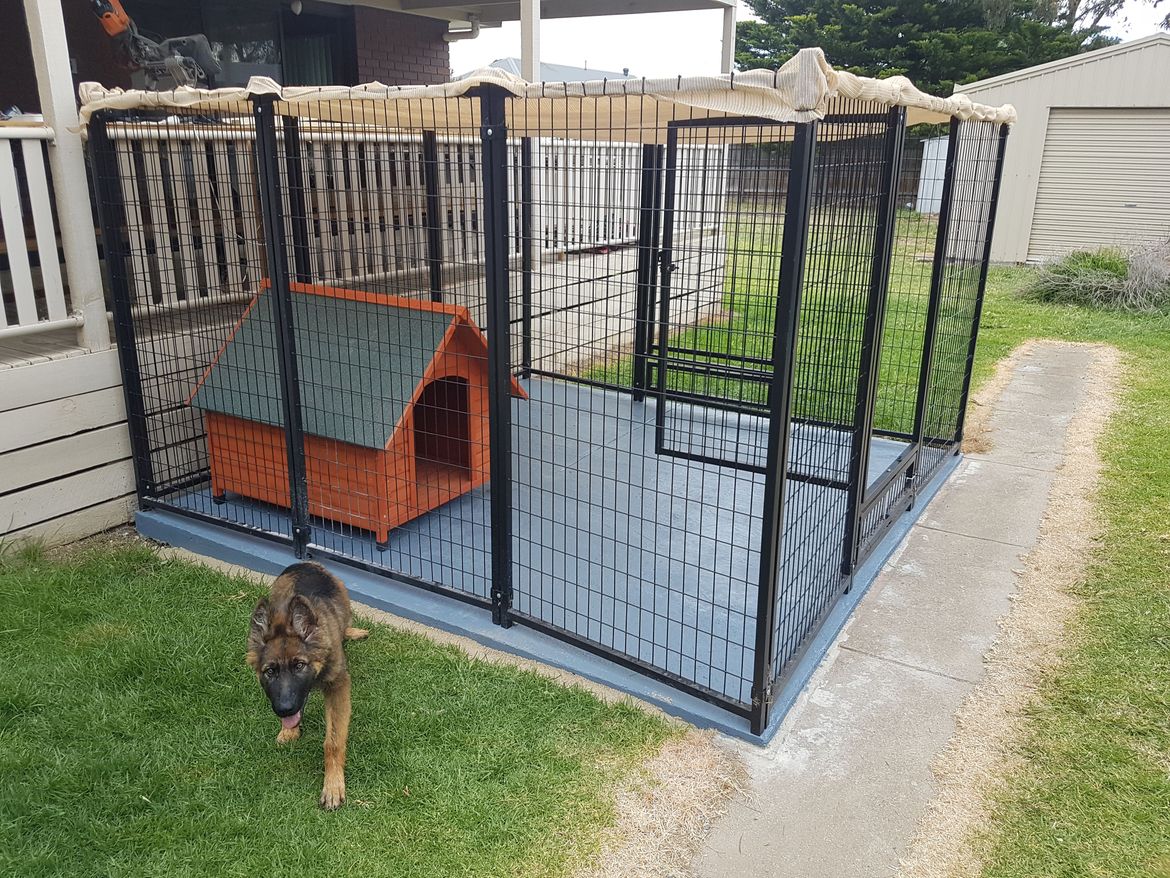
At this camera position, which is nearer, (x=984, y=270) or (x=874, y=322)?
(x=874, y=322)

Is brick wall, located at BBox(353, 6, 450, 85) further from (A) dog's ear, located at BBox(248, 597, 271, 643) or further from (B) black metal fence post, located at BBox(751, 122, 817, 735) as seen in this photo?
(A) dog's ear, located at BBox(248, 597, 271, 643)

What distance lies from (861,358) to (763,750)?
1.72 metres

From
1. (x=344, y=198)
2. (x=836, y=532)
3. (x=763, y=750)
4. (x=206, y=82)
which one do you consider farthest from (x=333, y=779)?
(x=206, y=82)

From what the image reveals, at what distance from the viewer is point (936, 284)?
188 inches

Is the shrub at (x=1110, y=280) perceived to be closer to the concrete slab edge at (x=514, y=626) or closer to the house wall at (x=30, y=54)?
the concrete slab edge at (x=514, y=626)

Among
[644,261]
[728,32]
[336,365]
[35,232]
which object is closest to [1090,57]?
[728,32]

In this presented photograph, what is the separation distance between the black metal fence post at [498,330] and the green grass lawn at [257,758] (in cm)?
42

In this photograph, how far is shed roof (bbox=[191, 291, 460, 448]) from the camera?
4.10 m

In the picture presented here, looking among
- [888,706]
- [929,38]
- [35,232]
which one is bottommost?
[888,706]

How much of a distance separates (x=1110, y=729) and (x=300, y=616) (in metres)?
2.90

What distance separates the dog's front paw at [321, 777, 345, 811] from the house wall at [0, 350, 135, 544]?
2503 millimetres

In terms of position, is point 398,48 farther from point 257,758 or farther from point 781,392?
point 257,758

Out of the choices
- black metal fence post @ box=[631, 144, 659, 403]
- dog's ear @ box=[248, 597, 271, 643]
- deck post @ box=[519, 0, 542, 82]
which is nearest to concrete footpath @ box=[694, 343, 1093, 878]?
dog's ear @ box=[248, 597, 271, 643]

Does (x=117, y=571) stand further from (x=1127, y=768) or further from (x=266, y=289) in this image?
(x=1127, y=768)
